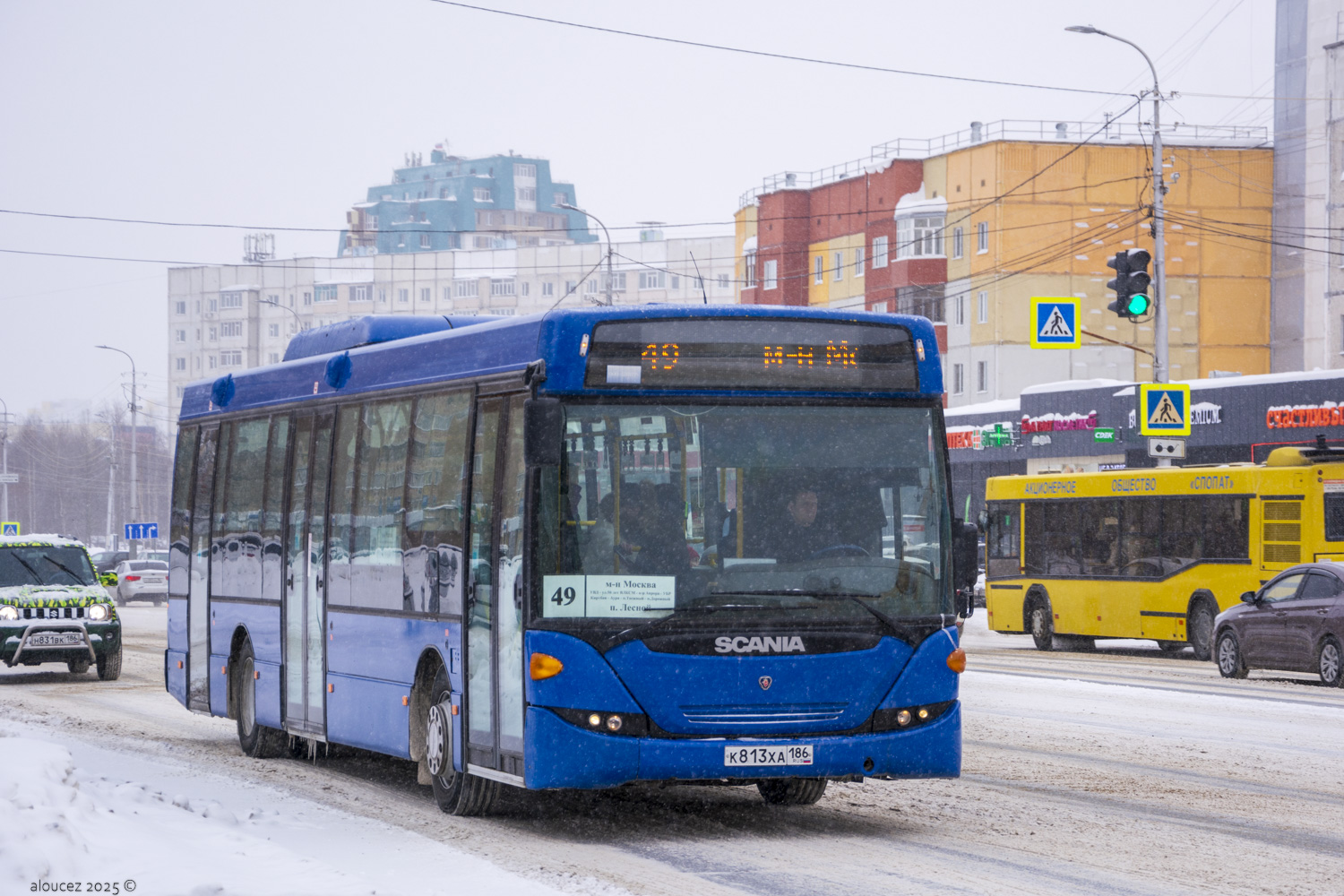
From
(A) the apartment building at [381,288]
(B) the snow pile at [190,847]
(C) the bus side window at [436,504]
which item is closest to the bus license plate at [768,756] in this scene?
(B) the snow pile at [190,847]

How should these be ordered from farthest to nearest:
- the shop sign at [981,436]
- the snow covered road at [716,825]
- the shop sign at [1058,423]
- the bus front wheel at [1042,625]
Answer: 1. the shop sign at [981,436]
2. the shop sign at [1058,423]
3. the bus front wheel at [1042,625]
4. the snow covered road at [716,825]

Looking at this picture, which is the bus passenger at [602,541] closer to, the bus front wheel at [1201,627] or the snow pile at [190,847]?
the snow pile at [190,847]

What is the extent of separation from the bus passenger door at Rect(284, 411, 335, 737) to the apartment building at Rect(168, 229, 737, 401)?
446 ft

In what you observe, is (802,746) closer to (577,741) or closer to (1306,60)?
(577,741)

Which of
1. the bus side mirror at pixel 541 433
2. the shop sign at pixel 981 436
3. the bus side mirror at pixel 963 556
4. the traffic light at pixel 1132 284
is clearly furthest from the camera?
the shop sign at pixel 981 436

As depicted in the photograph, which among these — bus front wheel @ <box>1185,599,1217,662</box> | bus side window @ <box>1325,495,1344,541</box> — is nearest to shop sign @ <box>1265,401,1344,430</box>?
bus front wheel @ <box>1185,599,1217,662</box>

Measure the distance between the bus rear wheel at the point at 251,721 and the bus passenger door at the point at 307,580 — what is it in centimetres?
84

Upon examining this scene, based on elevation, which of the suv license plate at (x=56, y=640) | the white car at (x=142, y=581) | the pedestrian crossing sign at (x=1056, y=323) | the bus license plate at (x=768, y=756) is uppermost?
the pedestrian crossing sign at (x=1056, y=323)

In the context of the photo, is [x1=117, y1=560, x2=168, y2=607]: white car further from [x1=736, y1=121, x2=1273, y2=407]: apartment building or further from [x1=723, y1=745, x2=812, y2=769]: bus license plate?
[x1=723, y1=745, x2=812, y2=769]: bus license plate

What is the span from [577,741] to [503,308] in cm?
14615

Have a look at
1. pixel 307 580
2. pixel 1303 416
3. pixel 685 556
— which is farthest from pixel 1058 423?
pixel 685 556

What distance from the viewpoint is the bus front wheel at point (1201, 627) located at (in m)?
27.7

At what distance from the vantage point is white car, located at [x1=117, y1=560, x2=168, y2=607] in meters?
60.1

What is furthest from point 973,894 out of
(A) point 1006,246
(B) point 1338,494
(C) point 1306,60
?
(C) point 1306,60
